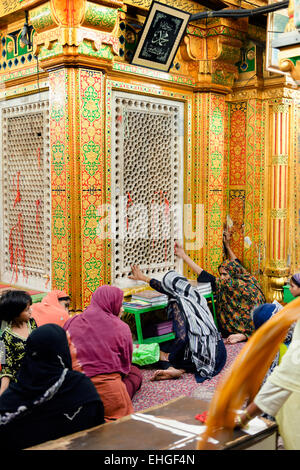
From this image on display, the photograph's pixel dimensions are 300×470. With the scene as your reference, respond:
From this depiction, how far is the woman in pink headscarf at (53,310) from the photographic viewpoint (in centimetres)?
414

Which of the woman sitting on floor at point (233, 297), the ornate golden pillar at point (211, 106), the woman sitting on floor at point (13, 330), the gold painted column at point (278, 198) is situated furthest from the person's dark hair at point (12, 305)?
the gold painted column at point (278, 198)

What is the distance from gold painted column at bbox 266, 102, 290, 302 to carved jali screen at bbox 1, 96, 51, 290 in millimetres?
2914

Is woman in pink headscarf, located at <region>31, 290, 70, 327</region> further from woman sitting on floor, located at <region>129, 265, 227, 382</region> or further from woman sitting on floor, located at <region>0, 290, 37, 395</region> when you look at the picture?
woman sitting on floor, located at <region>129, 265, 227, 382</region>

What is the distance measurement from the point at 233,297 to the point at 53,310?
8.09 feet

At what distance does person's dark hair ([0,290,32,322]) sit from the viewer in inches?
129

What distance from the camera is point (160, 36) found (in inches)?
206

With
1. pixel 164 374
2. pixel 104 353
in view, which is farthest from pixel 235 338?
pixel 104 353

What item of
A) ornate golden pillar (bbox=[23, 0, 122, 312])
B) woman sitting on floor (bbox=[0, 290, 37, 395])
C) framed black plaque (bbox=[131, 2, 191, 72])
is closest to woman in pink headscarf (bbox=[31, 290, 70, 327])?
ornate golden pillar (bbox=[23, 0, 122, 312])

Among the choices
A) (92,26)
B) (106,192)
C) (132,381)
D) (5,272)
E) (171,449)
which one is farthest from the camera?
(5,272)

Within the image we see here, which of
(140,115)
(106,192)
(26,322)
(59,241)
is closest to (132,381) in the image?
(26,322)

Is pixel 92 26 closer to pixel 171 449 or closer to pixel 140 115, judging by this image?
pixel 140 115

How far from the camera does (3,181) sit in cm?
586

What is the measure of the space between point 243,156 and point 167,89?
145 centimetres

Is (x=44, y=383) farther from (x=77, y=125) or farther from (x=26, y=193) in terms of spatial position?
(x=26, y=193)
